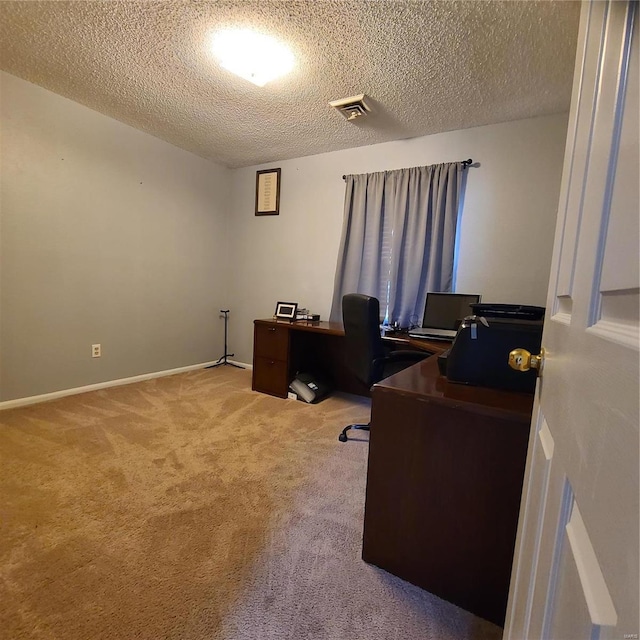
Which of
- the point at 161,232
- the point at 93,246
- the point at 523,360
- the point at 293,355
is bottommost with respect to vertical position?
the point at 293,355

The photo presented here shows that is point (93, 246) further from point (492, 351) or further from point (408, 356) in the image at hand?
point (492, 351)

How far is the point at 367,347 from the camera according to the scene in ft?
6.61

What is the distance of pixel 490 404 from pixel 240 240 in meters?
3.54

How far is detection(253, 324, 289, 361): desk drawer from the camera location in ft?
9.72

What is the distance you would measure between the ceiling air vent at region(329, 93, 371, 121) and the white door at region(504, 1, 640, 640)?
1.92 metres

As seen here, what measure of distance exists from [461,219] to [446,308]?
2.55 ft

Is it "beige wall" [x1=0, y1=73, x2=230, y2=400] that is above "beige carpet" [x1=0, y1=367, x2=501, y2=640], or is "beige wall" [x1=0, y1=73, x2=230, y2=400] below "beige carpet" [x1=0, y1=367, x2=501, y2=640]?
above

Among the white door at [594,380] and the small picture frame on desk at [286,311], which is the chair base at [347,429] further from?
the white door at [594,380]

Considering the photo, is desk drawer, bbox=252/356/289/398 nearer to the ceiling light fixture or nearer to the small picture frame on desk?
the small picture frame on desk

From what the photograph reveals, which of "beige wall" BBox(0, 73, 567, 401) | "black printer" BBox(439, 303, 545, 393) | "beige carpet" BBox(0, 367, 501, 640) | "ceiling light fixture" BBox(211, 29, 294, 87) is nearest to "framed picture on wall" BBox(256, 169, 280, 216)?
"beige wall" BBox(0, 73, 567, 401)

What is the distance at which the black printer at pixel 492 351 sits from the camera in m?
1.09

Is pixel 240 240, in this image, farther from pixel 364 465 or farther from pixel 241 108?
pixel 364 465

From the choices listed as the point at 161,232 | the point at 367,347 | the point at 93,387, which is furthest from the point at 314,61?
the point at 93,387

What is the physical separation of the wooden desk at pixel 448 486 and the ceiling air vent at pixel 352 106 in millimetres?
2044
